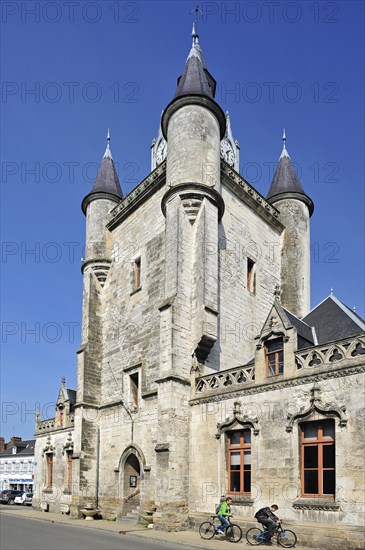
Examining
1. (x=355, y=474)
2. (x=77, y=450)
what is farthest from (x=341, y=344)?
(x=77, y=450)

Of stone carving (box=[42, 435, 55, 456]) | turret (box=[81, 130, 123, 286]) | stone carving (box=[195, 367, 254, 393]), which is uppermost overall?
turret (box=[81, 130, 123, 286])

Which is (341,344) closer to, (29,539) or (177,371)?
(177,371)

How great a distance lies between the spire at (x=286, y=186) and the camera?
26.4 m


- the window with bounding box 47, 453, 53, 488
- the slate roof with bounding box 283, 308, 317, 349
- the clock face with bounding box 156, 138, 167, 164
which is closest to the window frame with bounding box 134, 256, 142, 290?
the slate roof with bounding box 283, 308, 317, 349

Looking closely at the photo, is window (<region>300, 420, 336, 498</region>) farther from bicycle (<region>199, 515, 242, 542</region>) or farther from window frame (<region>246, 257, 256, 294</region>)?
window frame (<region>246, 257, 256, 294</region>)

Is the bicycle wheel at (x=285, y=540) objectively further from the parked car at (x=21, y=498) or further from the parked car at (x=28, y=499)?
the parked car at (x=21, y=498)

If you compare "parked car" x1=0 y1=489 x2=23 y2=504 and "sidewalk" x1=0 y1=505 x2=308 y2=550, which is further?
"parked car" x1=0 y1=489 x2=23 y2=504

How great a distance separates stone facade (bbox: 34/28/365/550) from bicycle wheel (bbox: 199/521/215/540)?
698 mm

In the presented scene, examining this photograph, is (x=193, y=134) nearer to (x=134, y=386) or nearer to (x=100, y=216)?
(x=100, y=216)

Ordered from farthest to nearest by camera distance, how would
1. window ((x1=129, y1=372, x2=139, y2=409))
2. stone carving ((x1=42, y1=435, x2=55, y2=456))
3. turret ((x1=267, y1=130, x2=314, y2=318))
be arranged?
stone carving ((x1=42, y1=435, x2=55, y2=456)) < turret ((x1=267, y1=130, x2=314, y2=318)) < window ((x1=129, y1=372, x2=139, y2=409))

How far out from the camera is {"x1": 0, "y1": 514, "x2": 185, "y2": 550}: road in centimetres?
1216

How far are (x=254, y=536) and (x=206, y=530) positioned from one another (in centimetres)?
172

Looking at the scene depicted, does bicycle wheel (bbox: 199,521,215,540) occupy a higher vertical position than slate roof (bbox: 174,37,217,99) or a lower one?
lower

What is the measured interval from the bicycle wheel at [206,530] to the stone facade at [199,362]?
70 centimetres
